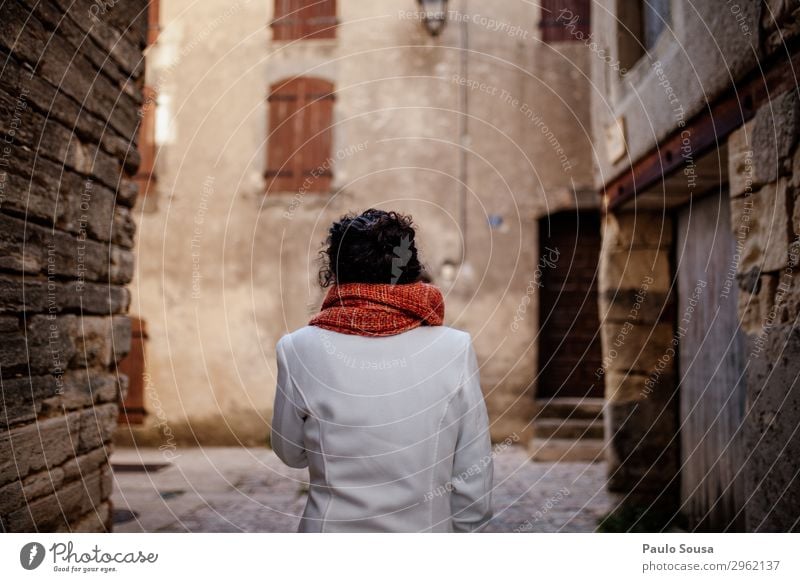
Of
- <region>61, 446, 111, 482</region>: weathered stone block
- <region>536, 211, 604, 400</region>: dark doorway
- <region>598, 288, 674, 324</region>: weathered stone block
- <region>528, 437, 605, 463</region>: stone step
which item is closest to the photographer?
<region>61, 446, 111, 482</region>: weathered stone block

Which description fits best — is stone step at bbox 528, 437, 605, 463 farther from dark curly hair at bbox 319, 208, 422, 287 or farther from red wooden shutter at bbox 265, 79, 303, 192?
dark curly hair at bbox 319, 208, 422, 287

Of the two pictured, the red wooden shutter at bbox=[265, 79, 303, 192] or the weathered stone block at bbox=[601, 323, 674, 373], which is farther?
the red wooden shutter at bbox=[265, 79, 303, 192]

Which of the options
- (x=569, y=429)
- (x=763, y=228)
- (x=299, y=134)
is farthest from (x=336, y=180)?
(x=763, y=228)

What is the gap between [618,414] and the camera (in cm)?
427

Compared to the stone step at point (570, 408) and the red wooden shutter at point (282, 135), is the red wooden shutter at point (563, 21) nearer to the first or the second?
the red wooden shutter at point (282, 135)

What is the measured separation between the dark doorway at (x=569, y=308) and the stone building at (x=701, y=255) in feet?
8.84

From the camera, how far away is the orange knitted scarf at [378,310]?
1.49m

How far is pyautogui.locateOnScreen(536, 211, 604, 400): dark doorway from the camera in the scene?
23.3ft

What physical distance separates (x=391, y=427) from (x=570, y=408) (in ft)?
18.7

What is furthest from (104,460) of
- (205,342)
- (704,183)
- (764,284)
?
(205,342)

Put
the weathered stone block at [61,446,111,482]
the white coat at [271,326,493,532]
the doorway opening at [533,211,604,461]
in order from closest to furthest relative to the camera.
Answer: the white coat at [271,326,493,532] → the weathered stone block at [61,446,111,482] → the doorway opening at [533,211,604,461]

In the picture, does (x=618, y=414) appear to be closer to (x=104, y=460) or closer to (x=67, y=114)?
(x=104, y=460)

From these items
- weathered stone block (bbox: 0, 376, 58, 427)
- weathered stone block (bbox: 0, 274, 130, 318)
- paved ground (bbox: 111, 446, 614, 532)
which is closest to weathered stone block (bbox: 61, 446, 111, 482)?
weathered stone block (bbox: 0, 376, 58, 427)

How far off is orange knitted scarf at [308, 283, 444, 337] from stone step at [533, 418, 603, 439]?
5.36 meters
